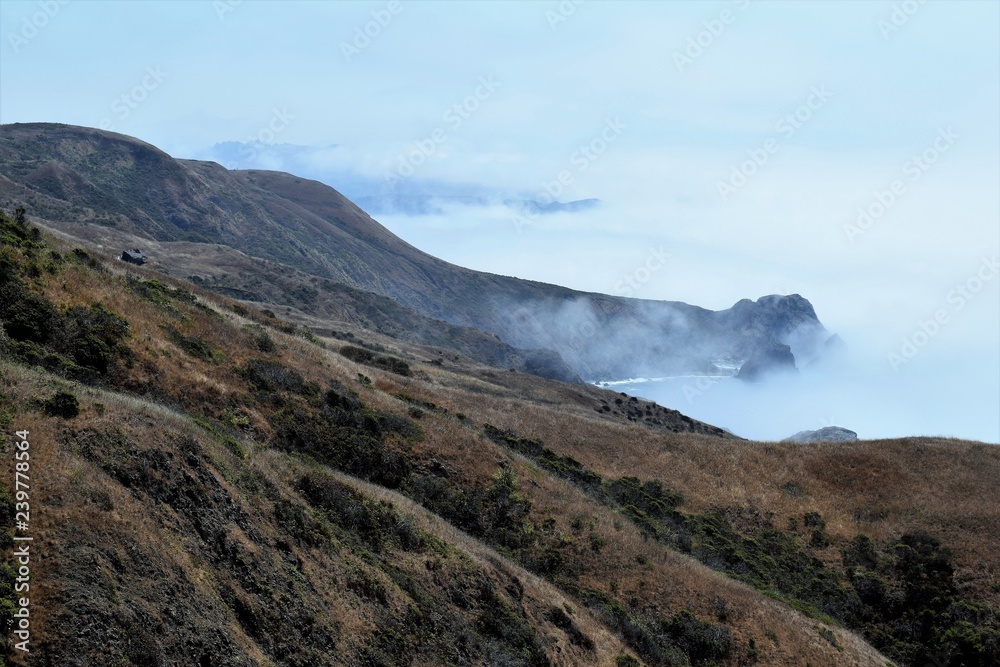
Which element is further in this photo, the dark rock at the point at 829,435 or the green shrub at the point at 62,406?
the dark rock at the point at 829,435

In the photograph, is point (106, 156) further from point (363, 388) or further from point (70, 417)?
point (70, 417)

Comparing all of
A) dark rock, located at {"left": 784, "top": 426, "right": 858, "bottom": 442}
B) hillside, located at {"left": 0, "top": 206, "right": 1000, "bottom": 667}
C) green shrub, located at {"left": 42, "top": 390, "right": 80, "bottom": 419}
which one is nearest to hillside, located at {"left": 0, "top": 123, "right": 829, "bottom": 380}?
dark rock, located at {"left": 784, "top": 426, "right": 858, "bottom": 442}

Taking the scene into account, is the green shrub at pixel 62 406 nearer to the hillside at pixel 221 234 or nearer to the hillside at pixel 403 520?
the hillside at pixel 403 520

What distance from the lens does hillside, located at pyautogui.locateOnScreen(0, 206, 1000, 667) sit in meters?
10.4

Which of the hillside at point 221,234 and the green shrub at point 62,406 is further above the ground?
the hillside at point 221,234

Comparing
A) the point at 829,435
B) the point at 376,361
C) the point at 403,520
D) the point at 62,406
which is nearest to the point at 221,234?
the point at 376,361

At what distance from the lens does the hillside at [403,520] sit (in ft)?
34.1

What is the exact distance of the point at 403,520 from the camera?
18234mm

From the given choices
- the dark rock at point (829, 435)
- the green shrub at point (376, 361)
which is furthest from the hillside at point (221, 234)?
the green shrub at point (376, 361)

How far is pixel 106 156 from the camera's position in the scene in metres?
158

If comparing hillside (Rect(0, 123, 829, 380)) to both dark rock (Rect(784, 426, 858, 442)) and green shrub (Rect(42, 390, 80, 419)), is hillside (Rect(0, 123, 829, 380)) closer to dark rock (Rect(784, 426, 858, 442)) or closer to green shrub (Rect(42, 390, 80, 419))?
dark rock (Rect(784, 426, 858, 442))

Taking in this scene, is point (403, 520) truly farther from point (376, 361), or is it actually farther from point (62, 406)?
point (376, 361)

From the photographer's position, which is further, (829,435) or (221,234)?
(221,234)

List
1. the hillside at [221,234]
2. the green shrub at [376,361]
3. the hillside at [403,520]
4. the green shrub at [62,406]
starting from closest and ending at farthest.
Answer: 1. the hillside at [403,520]
2. the green shrub at [62,406]
3. the green shrub at [376,361]
4. the hillside at [221,234]
